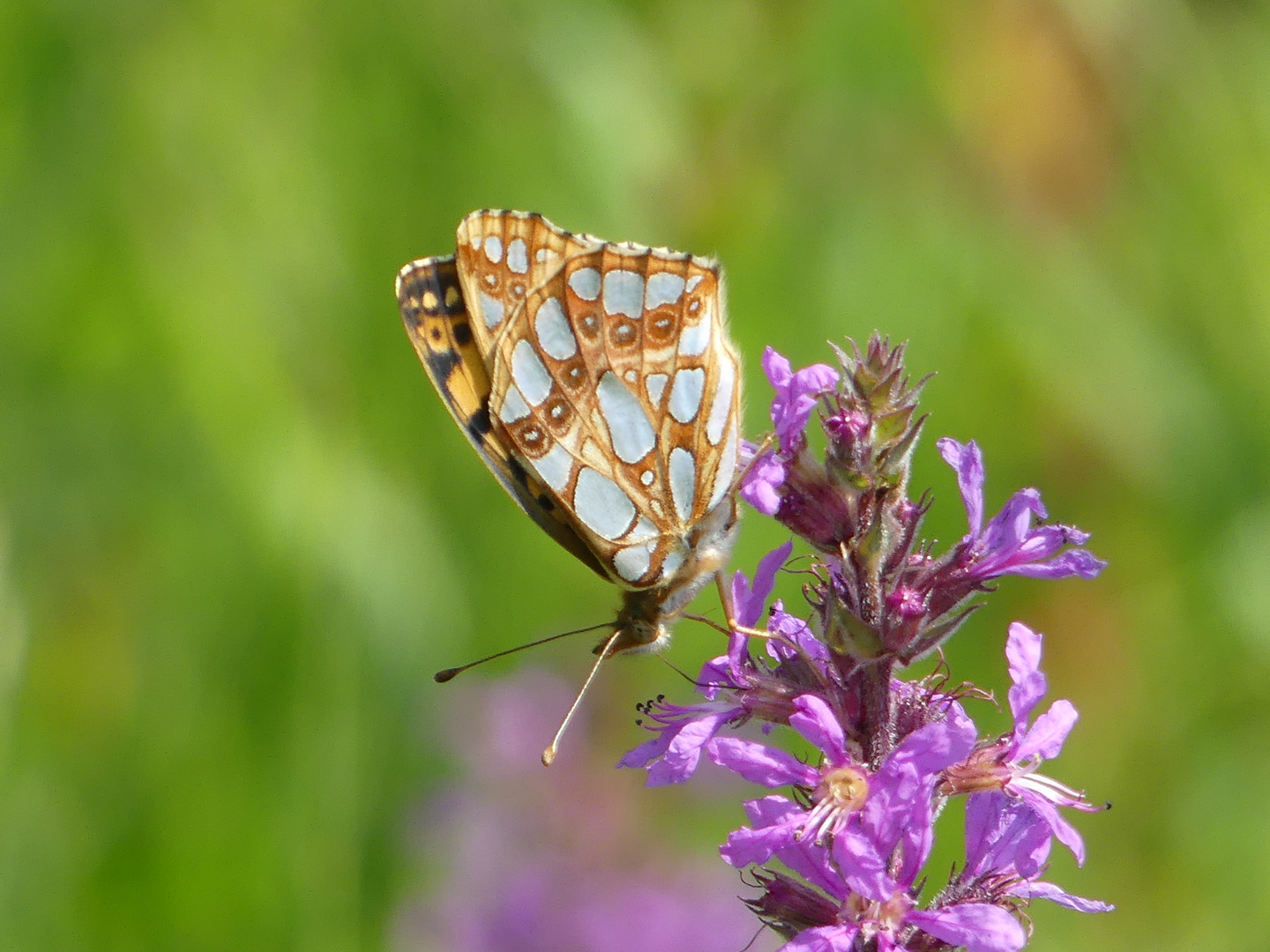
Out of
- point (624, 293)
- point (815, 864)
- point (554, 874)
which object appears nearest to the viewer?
point (815, 864)

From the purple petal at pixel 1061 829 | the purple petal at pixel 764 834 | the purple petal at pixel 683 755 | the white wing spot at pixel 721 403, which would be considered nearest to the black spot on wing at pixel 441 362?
the white wing spot at pixel 721 403

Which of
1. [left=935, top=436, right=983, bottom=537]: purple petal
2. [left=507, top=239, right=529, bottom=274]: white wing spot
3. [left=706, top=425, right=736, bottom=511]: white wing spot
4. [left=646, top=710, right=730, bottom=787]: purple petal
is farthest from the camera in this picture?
[left=507, top=239, right=529, bottom=274]: white wing spot

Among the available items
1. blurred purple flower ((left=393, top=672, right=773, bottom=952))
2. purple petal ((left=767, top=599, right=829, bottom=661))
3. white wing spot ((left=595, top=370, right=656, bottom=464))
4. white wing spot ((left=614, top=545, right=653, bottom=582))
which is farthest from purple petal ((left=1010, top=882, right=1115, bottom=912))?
blurred purple flower ((left=393, top=672, right=773, bottom=952))

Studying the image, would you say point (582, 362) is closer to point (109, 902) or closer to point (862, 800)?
point (862, 800)

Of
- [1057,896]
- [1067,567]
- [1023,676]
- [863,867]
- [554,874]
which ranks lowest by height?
[554,874]

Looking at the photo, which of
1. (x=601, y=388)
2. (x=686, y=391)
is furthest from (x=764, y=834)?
(x=601, y=388)

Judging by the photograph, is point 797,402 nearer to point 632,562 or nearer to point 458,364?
point 632,562

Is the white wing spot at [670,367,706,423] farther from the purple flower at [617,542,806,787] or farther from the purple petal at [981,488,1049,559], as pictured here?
the purple petal at [981,488,1049,559]
